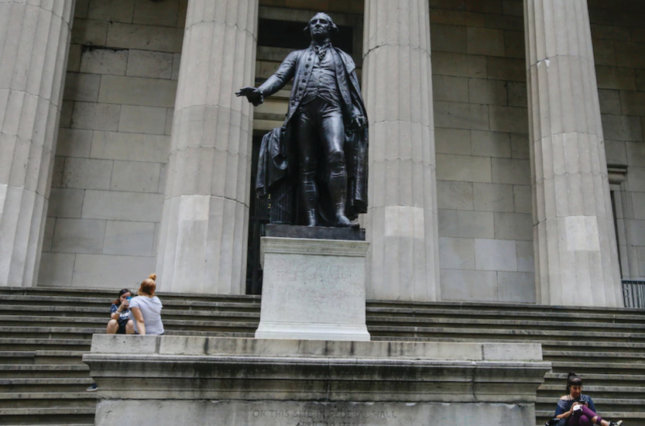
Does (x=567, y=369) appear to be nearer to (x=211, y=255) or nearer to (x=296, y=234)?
(x=296, y=234)

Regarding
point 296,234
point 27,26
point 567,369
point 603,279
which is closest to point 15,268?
point 27,26

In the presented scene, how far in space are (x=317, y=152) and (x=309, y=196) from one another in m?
0.58

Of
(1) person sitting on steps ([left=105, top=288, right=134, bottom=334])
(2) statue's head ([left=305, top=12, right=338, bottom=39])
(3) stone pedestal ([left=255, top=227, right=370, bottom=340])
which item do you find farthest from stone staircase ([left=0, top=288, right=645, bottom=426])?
(2) statue's head ([left=305, top=12, right=338, bottom=39])

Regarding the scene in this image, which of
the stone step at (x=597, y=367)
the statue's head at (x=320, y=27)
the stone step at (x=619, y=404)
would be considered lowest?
the stone step at (x=619, y=404)

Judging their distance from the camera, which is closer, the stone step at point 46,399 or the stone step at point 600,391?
the stone step at point 46,399

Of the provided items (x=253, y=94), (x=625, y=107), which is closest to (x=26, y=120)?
(x=253, y=94)

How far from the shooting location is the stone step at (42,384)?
9.76m

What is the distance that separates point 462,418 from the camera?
5.98 metres

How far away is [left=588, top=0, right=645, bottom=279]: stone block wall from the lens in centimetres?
2189

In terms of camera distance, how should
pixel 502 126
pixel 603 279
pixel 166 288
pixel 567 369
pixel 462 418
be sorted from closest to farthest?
pixel 462 418
pixel 567 369
pixel 166 288
pixel 603 279
pixel 502 126

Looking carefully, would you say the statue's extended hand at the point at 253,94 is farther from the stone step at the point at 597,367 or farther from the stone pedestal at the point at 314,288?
the stone step at the point at 597,367

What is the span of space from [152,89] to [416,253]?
10.6m

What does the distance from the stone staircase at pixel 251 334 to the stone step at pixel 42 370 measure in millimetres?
15

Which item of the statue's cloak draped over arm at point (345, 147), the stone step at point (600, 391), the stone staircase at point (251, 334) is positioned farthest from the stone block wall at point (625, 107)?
the statue's cloak draped over arm at point (345, 147)
